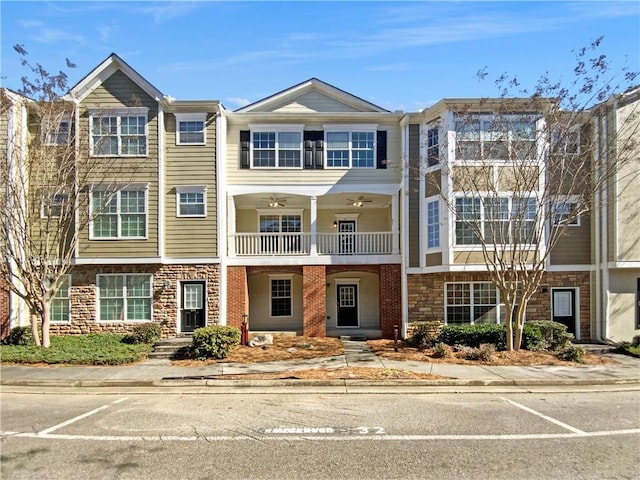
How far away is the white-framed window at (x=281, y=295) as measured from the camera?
803 inches

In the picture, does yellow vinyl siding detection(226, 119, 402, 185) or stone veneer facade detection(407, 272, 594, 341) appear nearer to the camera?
stone veneer facade detection(407, 272, 594, 341)

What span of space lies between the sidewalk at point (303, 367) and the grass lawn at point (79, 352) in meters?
0.42

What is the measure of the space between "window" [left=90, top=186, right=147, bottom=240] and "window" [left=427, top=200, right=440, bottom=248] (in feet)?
36.3

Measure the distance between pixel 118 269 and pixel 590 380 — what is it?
53.0 feet

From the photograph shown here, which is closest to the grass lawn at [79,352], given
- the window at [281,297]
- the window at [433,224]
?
the window at [281,297]

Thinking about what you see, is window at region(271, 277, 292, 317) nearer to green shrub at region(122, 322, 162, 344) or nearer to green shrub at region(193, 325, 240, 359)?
green shrub at region(122, 322, 162, 344)

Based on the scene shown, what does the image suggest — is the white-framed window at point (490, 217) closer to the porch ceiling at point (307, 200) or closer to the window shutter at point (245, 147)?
the porch ceiling at point (307, 200)

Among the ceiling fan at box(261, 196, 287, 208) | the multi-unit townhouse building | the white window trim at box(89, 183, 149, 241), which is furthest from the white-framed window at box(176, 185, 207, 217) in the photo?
the ceiling fan at box(261, 196, 287, 208)

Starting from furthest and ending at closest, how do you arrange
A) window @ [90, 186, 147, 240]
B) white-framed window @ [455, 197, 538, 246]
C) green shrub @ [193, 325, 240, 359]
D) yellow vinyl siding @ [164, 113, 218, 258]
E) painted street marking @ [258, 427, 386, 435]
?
yellow vinyl siding @ [164, 113, 218, 258] → window @ [90, 186, 147, 240] → white-framed window @ [455, 197, 538, 246] → green shrub @ [193, 325, 240, 359] → painted street marking @ [258, 427, 386, 435]

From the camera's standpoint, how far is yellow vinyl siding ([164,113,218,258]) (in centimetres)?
1764

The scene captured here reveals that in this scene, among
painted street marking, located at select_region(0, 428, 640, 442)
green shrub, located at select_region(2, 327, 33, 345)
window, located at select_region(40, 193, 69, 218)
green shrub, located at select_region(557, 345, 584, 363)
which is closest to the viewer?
painted street marking, located at select_region(0, 428, 640, 442)

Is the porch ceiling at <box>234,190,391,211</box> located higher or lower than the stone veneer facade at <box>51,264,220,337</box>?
higher

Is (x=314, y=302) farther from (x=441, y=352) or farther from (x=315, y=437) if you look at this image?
(x=315, y=437)

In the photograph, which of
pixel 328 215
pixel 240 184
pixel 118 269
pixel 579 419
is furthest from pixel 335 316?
pixel 579 419
